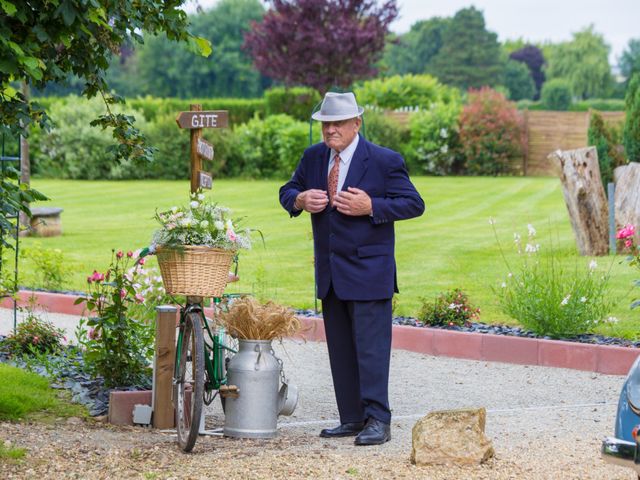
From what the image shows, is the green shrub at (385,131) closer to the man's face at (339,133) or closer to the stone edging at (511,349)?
the stone edging at (511,349)

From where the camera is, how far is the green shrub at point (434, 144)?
2961 cm

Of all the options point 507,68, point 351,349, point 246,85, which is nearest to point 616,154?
point 351,349

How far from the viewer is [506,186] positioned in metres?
26.0

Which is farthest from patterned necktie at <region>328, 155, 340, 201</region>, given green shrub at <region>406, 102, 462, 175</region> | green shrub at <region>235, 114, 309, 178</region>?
green shrub at <region>406, 102, 462, 175</region>

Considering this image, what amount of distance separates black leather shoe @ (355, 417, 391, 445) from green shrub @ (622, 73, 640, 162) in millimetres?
12060

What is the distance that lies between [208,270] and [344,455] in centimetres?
115

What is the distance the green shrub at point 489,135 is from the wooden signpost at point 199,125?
70.4 feet

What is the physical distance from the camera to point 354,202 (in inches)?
238

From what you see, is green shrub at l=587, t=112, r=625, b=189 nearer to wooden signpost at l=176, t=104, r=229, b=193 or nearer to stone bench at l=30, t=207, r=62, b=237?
stone bench at l=30, t=207, r=62, b=237

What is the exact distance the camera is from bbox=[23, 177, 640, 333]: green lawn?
12695 mm

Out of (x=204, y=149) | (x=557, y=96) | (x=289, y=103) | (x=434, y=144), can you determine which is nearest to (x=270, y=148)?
(x=434, y=144)

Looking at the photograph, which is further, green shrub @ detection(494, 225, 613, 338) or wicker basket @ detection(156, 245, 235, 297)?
green shrub @ detection(494, 225, 613, 338)

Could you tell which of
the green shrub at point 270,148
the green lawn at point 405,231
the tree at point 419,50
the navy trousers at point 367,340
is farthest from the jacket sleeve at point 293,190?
the tree at point 419,50

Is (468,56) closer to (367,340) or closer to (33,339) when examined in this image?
(33,339)
